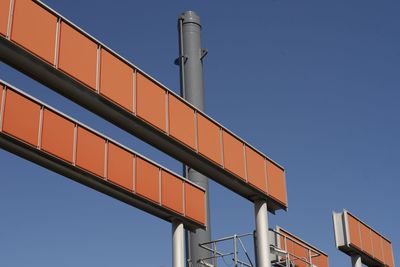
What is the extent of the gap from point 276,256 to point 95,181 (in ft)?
37.0

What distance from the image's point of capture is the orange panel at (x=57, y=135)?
61.6 feet

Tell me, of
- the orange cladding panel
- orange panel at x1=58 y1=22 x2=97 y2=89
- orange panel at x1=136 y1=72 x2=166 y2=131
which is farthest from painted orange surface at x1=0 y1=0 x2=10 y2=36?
orange panel at x1=136 y1=72 x2=166 y2=131

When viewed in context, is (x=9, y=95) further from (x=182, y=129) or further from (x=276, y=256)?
(x=276, y=256)

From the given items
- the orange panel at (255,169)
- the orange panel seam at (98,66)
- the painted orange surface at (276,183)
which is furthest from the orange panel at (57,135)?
the painted orange surface at (276,183)

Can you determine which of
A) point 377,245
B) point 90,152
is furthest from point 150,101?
point 377,245

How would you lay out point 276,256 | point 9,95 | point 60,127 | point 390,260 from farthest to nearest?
point 390,260, point 276,256, point 60,127, point 9,95

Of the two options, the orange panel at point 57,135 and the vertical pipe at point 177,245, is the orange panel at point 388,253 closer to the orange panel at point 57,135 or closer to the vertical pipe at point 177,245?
the vertical pipe at point 177,245

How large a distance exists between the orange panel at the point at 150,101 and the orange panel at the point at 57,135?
2057 millimetres

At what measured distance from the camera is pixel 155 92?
69.2ft

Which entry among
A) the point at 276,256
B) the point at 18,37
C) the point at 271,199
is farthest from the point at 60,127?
the point at 276,256

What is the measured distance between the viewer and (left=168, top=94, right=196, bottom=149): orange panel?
21.5 meters

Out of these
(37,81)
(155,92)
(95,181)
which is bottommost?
(95,181)

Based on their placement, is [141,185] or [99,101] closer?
[99,101]

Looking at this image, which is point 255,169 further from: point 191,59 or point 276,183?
point 191,59
